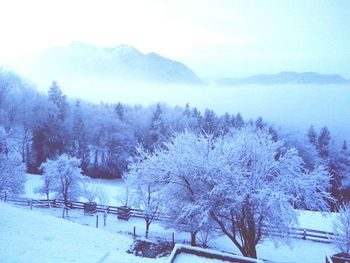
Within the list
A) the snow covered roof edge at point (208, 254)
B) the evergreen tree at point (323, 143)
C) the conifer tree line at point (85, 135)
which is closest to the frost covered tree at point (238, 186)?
the snow covered roof edge at point (208, 254)

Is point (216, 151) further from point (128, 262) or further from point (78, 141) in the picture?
point (78, 141)

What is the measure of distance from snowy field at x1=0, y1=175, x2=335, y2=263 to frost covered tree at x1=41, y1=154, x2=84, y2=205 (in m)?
4.45

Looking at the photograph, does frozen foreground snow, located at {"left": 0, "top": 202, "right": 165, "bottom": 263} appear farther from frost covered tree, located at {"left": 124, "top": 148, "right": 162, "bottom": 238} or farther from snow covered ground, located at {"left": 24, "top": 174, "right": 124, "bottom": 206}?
snow covered ground, located at {"left": 24, "top": 174, "right": 124, "bottom": 206}

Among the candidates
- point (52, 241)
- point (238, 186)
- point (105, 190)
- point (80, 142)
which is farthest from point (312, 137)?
point (52, 241)

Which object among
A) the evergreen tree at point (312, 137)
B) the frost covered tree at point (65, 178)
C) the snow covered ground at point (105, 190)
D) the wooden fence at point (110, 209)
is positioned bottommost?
the snow covered ground at point (105, 190)

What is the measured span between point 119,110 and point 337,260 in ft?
223

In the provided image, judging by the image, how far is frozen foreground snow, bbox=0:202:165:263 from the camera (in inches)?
556

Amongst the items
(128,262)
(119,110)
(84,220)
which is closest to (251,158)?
(128,262)

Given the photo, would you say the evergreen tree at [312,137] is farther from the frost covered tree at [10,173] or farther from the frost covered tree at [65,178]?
the frost covered tree at [10,173]

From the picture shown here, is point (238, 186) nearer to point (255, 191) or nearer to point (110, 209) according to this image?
point (255, 191)

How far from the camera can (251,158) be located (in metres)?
17.6

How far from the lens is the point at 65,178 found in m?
30.9

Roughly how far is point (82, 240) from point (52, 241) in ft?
5.70

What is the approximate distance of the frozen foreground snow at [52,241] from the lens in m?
14.1
